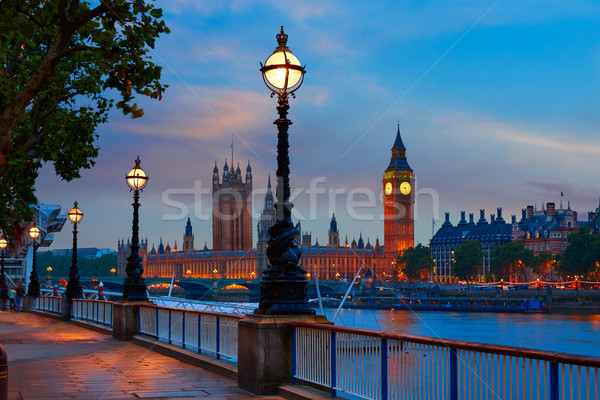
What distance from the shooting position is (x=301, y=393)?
970 cm

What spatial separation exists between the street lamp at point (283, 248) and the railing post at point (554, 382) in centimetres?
500

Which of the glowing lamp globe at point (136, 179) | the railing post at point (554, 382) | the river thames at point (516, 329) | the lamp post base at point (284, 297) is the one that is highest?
the glowing lamp globe at point (136, 179)

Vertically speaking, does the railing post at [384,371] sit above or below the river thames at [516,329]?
above

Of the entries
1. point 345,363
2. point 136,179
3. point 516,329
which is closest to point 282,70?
point 345,363

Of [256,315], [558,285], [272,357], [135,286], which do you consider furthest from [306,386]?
[558,285]

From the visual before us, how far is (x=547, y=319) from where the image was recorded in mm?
94375

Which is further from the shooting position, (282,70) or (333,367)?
(282,70)

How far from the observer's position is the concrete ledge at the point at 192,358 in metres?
12.4

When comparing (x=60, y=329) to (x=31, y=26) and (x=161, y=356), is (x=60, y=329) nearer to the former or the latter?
(x=161, y=356)

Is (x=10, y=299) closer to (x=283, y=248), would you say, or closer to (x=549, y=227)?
(x=283, y=248)

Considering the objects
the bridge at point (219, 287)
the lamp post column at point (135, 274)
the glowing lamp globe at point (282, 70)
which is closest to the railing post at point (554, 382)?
the glowing lamp globe at point (282, 70)

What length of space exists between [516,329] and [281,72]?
74594 mm

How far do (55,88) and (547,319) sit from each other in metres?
87.4

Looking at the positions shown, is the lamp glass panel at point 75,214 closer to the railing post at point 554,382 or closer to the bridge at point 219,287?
the railing post at point 554,382
